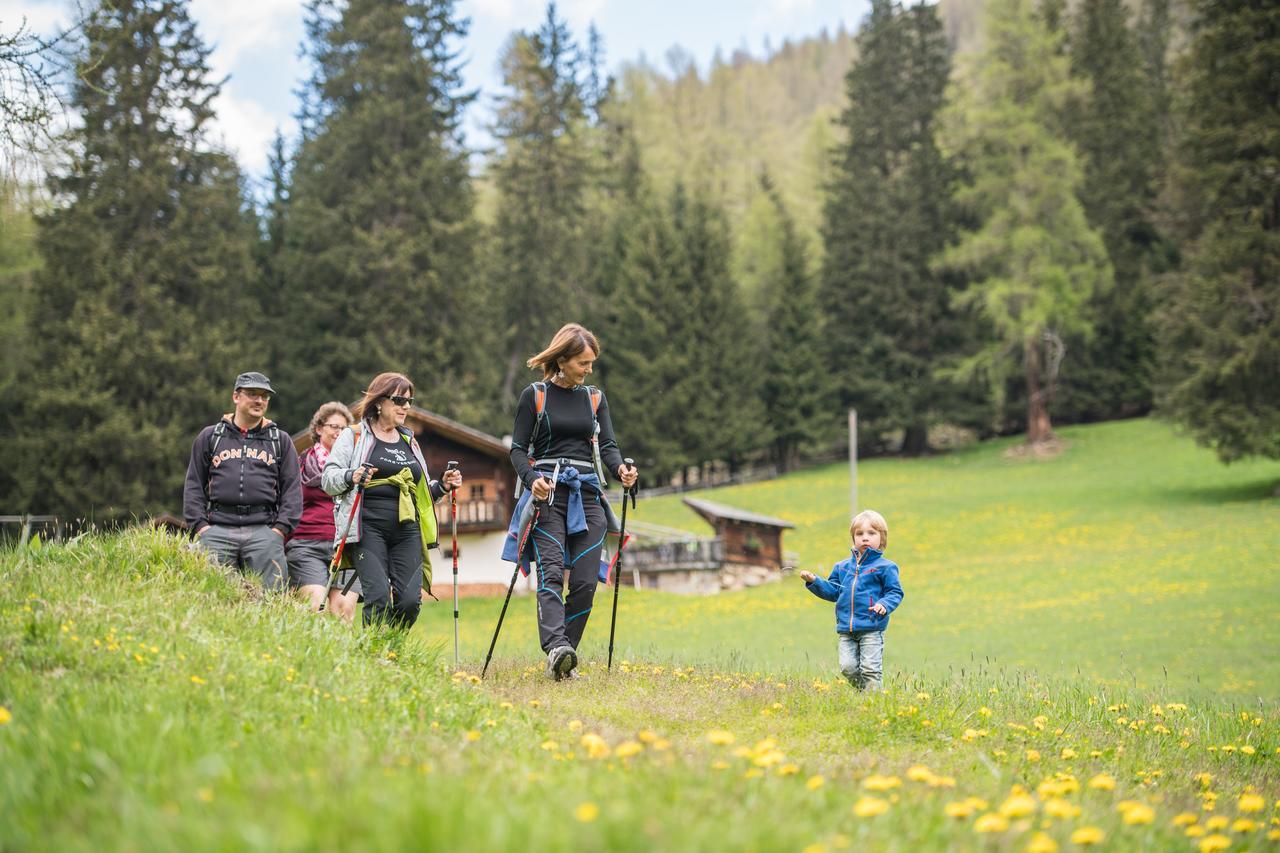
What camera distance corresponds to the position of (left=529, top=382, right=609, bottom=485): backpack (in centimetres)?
745

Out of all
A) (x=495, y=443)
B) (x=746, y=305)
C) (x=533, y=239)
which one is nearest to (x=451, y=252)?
(x=533, y=239)

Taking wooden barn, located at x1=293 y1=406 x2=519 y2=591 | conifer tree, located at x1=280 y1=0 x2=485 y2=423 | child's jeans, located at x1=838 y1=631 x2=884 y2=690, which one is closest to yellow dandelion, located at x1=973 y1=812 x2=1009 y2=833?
child's jeans, located at x1=838 y1=631 x2=884 y2=690

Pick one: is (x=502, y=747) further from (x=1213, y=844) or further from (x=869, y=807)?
(x=1213, y=844)

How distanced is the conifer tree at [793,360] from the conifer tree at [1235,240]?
25.2m

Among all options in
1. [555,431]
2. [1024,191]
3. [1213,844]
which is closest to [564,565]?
[555,431]

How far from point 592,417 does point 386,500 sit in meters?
1.62

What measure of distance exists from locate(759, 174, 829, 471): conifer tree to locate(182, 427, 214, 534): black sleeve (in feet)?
165

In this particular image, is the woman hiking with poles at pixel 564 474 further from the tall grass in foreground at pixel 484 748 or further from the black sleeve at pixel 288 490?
the black sleeve at pixel 288 490

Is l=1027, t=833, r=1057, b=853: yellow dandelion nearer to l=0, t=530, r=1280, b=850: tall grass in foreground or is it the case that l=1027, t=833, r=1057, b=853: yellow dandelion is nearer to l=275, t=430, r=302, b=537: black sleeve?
l=0, t=530, r=1280, b=850: tall grass in foreground

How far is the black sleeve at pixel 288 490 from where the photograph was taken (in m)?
8.02

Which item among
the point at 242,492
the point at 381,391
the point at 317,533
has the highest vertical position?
the point at 381,391

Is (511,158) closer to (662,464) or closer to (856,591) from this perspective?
(662,464)

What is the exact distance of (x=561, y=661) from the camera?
6.99 meters

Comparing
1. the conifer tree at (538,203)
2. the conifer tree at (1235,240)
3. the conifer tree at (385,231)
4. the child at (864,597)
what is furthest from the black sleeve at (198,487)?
the conifer tree at (538,203)
